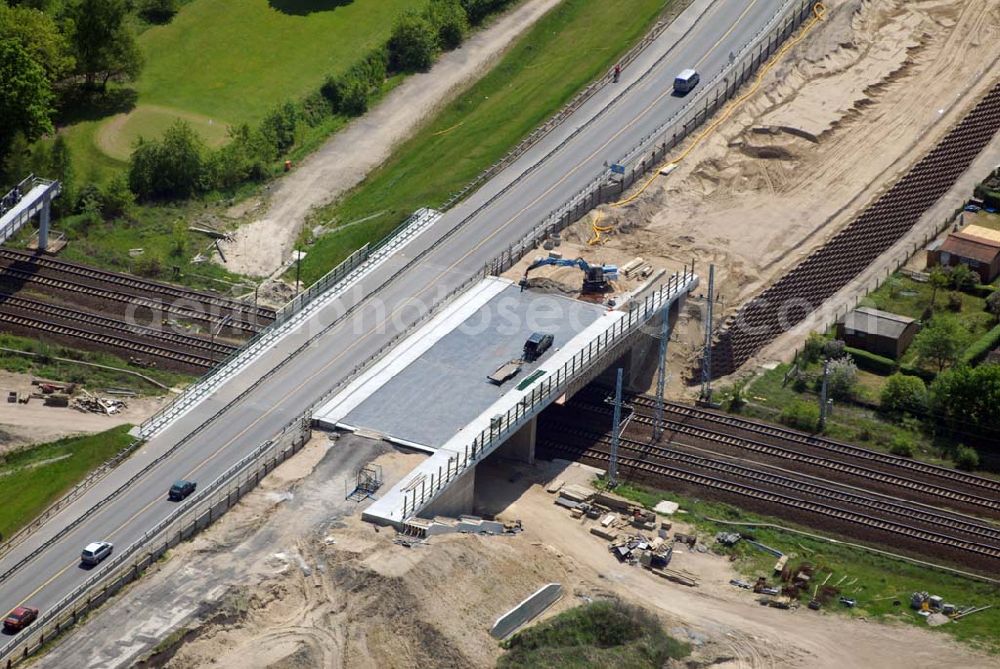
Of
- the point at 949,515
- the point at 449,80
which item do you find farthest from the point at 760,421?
the point at 449,80

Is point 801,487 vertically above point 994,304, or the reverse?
point 994,304

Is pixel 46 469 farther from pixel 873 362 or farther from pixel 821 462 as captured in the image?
pixel 873 362

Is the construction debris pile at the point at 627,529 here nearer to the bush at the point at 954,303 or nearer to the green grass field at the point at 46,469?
the green grass field at the point at 46,469

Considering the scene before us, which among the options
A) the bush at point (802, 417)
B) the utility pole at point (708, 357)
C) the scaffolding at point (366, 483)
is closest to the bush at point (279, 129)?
the utility pole at point (708, 357)

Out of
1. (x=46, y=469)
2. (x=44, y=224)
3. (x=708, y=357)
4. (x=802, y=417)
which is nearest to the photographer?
(x=46, y=469)

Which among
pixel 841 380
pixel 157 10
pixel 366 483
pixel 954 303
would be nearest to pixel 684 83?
pixel 954 303

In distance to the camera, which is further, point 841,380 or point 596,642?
point 841,380

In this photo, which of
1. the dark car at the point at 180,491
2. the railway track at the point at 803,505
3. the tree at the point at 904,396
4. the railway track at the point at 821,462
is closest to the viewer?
the dark car at the point at 180,491
